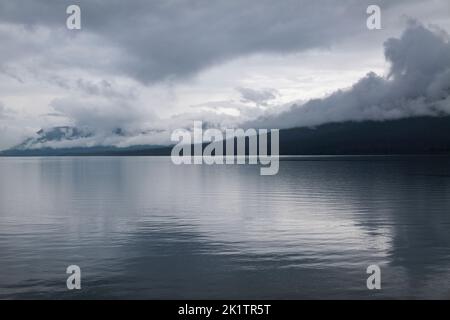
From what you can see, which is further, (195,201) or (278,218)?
(195,201)

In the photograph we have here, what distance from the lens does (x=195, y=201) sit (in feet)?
241

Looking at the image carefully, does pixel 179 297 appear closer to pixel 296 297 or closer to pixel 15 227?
pixel 296 297

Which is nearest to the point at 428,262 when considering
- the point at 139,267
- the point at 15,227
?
the point at 139,267

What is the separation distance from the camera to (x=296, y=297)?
77.3 ft

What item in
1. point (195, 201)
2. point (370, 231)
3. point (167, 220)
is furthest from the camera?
point (195, 201)
